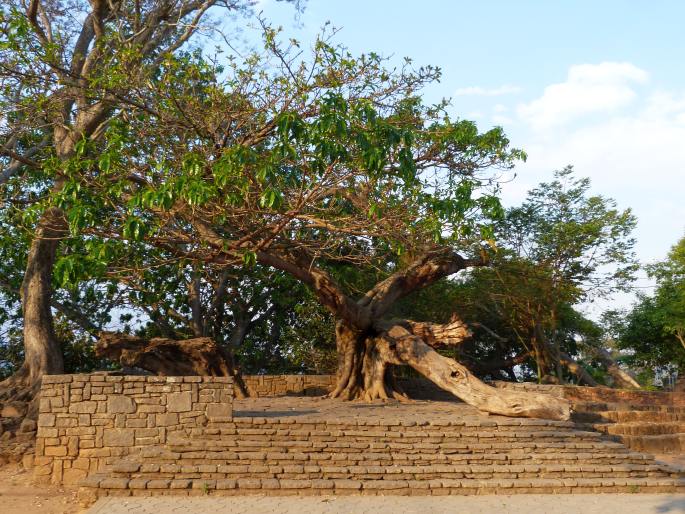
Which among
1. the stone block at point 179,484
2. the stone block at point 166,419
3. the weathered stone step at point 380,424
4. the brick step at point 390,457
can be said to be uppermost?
the stone block at point 166,419

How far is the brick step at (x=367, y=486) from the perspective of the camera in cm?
838

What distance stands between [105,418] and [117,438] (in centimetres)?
32

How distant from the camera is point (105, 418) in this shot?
9.74 m

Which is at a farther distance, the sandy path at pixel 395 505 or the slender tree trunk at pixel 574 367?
the slender tree trunk at pixel 574 367

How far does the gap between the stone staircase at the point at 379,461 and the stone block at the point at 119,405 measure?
2.19ft

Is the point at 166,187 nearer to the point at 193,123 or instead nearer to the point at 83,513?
the point at 193,123

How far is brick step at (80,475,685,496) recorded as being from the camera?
8375mm

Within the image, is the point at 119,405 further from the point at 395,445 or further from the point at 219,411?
the point at 395,445

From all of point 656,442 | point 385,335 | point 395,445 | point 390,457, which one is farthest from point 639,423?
point 390,457

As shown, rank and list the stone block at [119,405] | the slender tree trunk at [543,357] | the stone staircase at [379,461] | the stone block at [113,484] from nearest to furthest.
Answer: the stone block at [113,484] → the stone staircase at [379,461] → the stone block at [119,405] → the slender tree trunk at [543,357]

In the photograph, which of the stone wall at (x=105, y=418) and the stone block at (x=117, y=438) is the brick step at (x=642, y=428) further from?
the stone block at (x=117, y=438)

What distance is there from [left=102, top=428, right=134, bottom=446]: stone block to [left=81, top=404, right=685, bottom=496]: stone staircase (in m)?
0.28

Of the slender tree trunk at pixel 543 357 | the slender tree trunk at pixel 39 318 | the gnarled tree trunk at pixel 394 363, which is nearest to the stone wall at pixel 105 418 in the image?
the slender tree trunk at pixel 39 318

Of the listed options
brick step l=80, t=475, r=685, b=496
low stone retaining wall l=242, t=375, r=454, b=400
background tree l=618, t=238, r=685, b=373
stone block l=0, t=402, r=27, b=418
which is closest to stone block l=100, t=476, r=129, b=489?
brick step l=80, t=475, r=685, b=496
